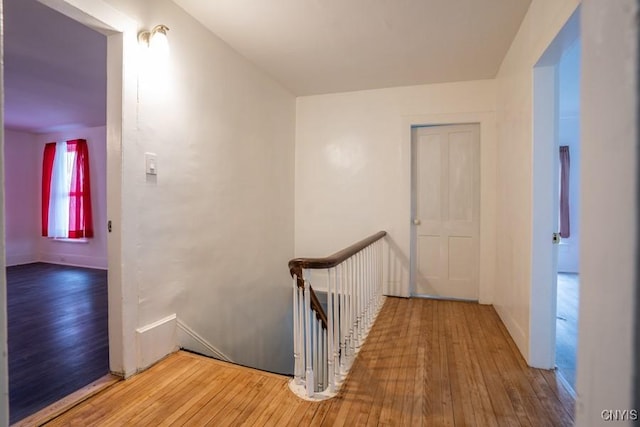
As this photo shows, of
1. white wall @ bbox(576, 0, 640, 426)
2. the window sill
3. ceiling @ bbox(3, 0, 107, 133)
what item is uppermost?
ceiling @ bbox(3, 0, 107, 133)

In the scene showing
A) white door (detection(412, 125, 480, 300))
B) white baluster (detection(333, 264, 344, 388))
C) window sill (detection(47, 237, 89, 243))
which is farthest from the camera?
window sill (detection(47, 237, 89, 243))

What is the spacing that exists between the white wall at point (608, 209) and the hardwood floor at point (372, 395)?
1.45 meters

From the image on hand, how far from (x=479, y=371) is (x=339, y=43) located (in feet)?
8.81

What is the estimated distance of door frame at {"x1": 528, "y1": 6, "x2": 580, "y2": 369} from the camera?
2.02m

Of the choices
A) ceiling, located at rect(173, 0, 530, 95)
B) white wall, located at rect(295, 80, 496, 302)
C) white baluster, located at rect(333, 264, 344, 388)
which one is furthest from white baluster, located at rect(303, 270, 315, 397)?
white wall, located at rect(295, 80, 496, 302)

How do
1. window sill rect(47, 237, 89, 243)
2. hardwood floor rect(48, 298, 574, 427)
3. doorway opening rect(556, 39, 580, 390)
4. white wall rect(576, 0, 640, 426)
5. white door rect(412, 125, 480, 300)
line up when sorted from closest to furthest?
white wall rect(576, 0, 640, 426) → hardwood floor rect(48, 298, 574, 427) → white door rect(412, 125, 480, 300) → doorway opening rect(556, 39, 580, 390) → window sill rect(47, 237, 89, 243)

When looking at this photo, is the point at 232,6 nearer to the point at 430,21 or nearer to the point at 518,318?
the point at 430,21

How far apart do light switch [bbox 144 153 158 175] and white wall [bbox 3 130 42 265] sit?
17.2 ft

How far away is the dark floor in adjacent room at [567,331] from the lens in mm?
2084

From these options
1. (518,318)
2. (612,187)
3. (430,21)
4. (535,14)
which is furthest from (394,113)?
(612,187)

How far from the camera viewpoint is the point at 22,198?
5.64 meters

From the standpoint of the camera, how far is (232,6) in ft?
7.06

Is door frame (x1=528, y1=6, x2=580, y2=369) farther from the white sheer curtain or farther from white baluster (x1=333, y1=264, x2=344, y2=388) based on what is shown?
the white sheer curtain

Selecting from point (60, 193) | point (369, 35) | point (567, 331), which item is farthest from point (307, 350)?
point (60, 193)
